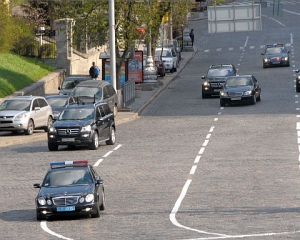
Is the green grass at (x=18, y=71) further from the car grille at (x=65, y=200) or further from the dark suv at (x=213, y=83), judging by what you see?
the car grille at (x=65, y=200)

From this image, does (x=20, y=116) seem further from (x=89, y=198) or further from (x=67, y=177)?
(x=89, y=198)

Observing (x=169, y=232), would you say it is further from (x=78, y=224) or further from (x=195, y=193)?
(x=195, y=193)

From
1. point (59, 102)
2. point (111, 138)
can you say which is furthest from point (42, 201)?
point (59, 102)

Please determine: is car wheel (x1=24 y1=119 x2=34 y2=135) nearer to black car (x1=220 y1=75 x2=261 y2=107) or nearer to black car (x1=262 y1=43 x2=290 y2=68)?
black car (x1=220 y1=75 x2=261 y2=107)

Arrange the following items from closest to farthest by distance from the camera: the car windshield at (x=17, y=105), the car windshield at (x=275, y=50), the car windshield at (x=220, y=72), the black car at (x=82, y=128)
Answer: the black car at (x=82, y=128) < the car windshield at (x=17, y=105) < the car windshield at (x=220, y=72) < the car windshield at (x=275, y=50)

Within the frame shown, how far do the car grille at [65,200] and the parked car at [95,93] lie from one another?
869 inches

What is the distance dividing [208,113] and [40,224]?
25.6 m

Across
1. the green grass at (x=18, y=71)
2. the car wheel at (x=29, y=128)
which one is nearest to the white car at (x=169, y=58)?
the green grass at (x=18, y=71)

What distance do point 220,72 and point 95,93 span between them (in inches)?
498

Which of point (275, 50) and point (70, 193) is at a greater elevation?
point (275, 50)

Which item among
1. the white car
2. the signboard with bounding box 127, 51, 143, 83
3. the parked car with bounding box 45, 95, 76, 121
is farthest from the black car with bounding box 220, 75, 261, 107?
the white car

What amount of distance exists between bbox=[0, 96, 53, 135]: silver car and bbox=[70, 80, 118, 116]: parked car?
260 cm

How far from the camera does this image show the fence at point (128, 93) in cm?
4831

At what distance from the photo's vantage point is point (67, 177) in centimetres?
2177
